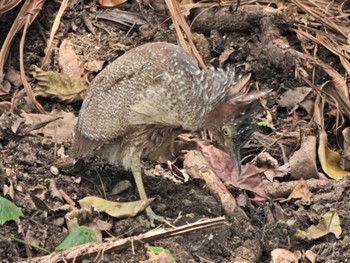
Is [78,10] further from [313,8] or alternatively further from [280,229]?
[280,229]

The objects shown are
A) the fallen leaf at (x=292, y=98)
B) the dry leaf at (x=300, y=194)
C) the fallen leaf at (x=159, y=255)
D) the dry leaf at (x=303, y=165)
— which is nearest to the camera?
the fallen leaf at (x=159, y=255)

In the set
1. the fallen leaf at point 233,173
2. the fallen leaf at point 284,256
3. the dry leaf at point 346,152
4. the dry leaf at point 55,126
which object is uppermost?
the dry leaf at point 55,126

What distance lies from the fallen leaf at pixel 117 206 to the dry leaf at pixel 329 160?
1.66m

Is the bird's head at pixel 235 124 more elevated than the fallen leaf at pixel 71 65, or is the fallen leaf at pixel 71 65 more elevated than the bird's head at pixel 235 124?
the bird's head at pixel 235 124

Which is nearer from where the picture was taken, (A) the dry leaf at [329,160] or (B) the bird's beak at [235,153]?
(B) the bird's beak at [235,153]

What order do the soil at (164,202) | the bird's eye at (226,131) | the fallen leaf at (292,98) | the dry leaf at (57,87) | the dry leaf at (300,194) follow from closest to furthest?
the soil at (164,202) → the bird's eye at (226,131) → the dry leaf at (300,194) → the dry leaf at (57,87) → the fallen leaf at (292,98)

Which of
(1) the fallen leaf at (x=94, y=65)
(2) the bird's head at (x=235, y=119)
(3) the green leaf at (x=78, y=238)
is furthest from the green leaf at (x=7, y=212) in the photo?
(1) the fallen leaf at (x=94, y=65)

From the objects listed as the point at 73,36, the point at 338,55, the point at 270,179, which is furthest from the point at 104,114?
the point at 338,55

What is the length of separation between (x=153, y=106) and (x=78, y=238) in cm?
114

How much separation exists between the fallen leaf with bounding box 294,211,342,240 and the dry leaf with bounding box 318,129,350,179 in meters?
0.90

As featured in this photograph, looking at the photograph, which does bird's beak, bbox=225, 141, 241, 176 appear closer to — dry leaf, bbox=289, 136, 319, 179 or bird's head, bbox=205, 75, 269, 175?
bird's head, bbox=205, 75, 269, 175

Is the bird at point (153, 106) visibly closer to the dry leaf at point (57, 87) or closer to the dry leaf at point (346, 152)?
the dry leaf at point (57, 87)

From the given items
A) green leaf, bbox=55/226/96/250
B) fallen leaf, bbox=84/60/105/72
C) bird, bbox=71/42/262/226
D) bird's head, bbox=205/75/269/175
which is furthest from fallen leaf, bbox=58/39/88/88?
green leaf, bbox=55/226/96/250

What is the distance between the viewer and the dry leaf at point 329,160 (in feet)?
22.8
